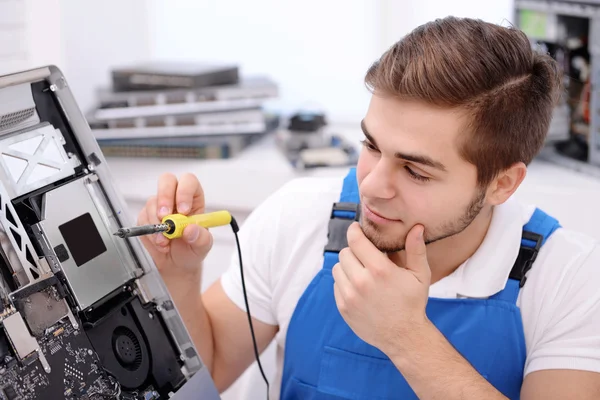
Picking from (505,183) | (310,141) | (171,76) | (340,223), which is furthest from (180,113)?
(505,183)

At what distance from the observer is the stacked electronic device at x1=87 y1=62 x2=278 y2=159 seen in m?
2.14

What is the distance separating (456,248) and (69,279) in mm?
711

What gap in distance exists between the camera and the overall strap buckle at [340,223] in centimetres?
129

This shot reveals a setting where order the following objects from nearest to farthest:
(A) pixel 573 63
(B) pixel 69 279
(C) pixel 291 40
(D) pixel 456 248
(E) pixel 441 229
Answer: (B) pixel 69 279, (E) pixel 441 229, (D) pixel 456 248, (A) pixel 573 63, (C) pixel 291 40

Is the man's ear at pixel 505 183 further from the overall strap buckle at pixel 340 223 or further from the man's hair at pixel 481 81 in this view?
the overall strap buckle at pixel 340 223

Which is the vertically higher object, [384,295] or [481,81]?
[481,81]

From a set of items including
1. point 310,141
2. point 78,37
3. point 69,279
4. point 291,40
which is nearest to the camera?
point 69,279

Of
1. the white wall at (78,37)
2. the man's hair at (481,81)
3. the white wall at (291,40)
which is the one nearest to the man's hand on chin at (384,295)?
the man's hair at (481,81)

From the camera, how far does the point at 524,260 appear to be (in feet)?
4.00

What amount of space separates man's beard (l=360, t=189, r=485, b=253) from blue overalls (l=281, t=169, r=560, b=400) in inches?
4.9

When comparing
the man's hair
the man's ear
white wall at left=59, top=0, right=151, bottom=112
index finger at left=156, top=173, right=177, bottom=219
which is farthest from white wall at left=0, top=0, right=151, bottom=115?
the man's ear

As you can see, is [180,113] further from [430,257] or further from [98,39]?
[430,257]

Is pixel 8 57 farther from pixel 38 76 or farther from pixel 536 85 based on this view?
pixel 536 85

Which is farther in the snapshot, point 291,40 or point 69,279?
point 291,40
